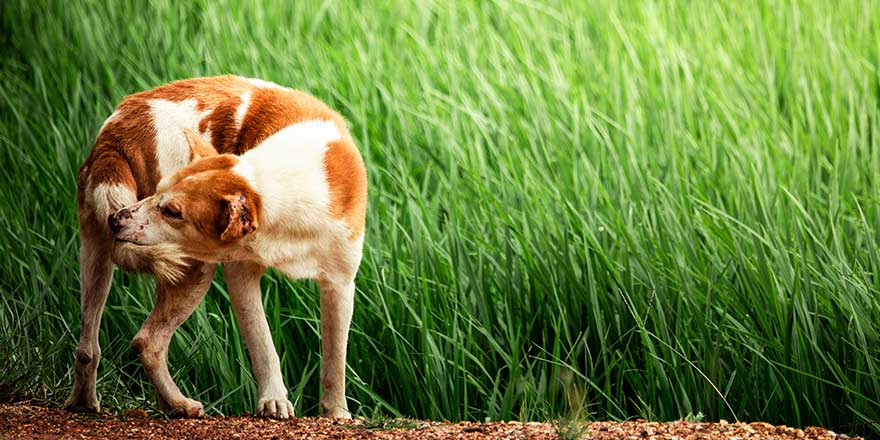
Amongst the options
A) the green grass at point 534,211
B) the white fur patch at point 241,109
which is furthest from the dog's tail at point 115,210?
the green grass at point 534,211

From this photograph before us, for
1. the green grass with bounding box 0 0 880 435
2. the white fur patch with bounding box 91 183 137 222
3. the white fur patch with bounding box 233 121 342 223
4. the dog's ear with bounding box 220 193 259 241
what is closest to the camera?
the dog's ear with bounding box 220 193 259 241

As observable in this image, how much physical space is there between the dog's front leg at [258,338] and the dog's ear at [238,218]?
1.22 ft

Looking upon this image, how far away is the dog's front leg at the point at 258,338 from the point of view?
343cm

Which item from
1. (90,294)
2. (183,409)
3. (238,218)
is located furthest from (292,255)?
(90,294)

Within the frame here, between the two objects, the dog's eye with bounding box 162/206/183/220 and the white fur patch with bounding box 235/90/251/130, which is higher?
the white fur patch with bounding box 235/90/251/130

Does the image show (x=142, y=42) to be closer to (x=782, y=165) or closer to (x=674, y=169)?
(x=674, y=169)

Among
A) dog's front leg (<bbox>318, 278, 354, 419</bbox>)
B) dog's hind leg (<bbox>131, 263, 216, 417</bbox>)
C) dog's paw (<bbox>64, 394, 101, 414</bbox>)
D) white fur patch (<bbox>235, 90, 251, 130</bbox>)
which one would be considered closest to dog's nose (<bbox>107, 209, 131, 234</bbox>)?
dog's hind leg (<bbox>131, 263, 216, 417</bbox>)

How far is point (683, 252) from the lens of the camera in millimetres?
4227

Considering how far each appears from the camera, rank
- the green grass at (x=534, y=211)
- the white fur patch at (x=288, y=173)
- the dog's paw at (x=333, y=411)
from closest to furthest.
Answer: the white fur patch at (x=288, y=173) → the dog's paw at (x=333, y=411) → the green grass at (x=534, y=211)

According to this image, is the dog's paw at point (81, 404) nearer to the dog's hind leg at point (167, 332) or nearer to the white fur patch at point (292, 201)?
the dog's hind leg at point (167, 332)

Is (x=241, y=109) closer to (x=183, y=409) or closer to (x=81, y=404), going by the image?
(x=183, y=409)

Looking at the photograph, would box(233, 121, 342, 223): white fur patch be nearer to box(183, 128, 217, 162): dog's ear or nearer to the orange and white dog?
the orange and white dog

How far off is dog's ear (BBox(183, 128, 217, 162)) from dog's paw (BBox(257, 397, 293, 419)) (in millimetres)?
762

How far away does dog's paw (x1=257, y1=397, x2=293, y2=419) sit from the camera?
3.42m
